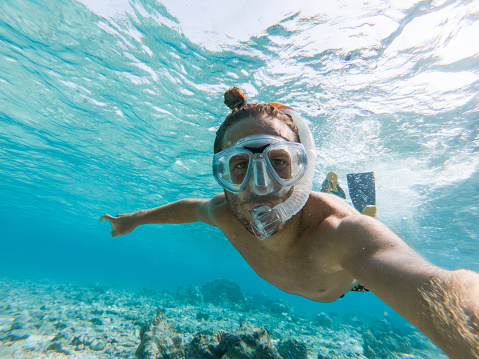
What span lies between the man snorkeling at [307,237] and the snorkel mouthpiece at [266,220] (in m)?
0.01

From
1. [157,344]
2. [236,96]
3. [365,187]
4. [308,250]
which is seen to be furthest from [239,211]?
[365,187]

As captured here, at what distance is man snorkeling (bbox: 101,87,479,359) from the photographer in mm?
1105

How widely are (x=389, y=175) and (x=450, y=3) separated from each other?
408 inches

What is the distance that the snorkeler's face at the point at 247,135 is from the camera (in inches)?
98.3

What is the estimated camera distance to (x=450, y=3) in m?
6.59

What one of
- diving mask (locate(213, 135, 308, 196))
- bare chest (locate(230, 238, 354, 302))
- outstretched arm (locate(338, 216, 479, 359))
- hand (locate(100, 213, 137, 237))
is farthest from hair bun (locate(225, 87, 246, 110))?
hand (locate(100, 213, 137, 237))

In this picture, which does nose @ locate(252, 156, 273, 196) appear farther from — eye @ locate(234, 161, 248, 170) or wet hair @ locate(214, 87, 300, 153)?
wet hair @ locate(214, 87, 300, 153)

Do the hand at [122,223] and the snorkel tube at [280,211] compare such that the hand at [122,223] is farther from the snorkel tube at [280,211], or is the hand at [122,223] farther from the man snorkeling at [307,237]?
the snorkel tube at [280,211]

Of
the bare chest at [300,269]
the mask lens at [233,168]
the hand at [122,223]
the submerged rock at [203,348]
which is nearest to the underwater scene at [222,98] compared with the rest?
the submerged rock at [203,348]

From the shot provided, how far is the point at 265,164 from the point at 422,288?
68.1 inches

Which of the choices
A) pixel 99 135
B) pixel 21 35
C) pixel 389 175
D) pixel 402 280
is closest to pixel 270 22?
pixel 402 280

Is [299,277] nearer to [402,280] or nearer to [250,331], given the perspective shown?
[402,280]

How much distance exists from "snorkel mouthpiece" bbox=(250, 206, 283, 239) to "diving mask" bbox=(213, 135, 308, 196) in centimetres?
20

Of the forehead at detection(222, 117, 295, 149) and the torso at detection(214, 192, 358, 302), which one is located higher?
the forehead at detection(222, 117, 295, 149)
